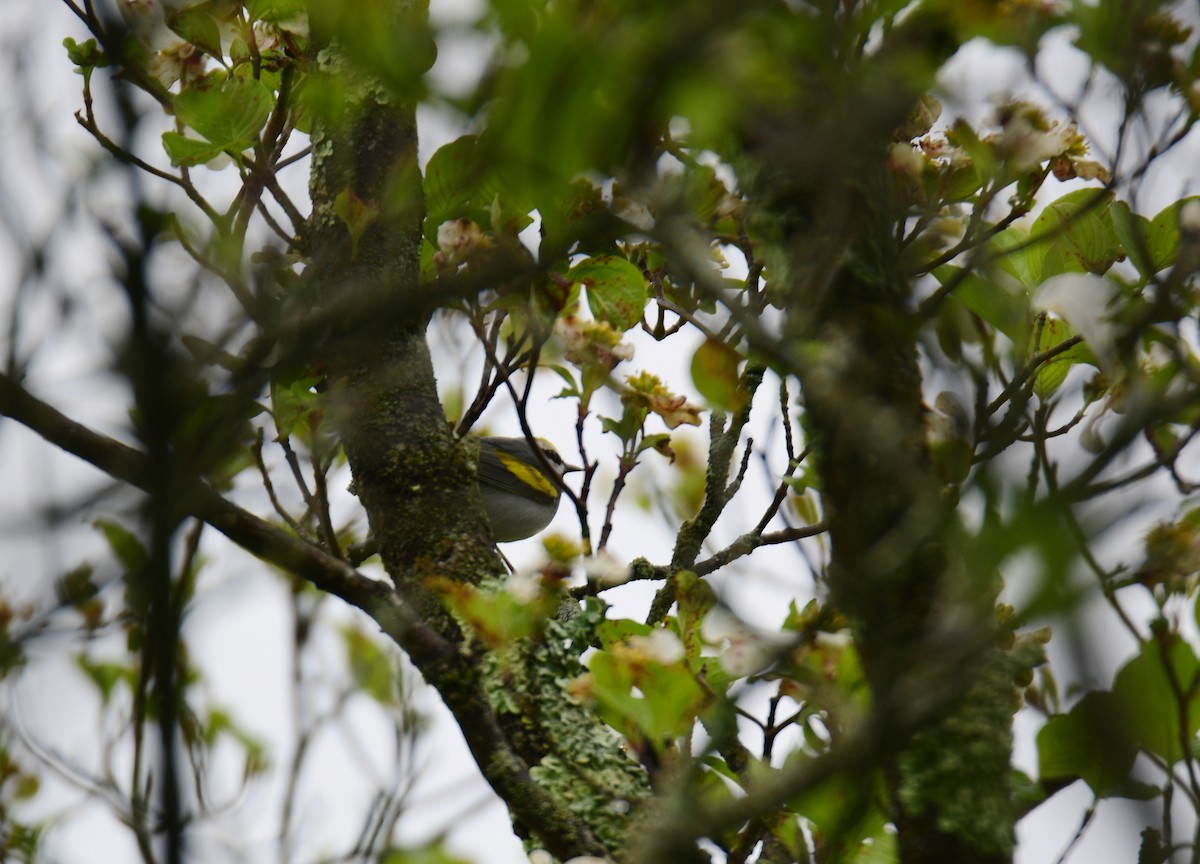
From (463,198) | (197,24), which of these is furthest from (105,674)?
(463,198)

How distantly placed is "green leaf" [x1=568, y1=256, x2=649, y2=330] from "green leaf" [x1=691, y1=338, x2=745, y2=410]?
0.44 metres

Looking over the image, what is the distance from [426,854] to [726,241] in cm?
138

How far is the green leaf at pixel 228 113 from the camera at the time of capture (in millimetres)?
2133

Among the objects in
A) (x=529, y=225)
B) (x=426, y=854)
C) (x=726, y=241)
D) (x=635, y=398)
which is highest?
(x=726, y=241)

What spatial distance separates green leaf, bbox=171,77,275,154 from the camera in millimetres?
2133

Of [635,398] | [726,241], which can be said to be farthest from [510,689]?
[726,241]

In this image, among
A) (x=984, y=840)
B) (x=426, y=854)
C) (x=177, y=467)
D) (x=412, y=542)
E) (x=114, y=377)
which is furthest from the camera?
(x=412, y=542)

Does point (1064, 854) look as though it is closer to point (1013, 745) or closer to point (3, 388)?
point (1013, 745)

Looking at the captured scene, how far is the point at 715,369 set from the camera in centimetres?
173

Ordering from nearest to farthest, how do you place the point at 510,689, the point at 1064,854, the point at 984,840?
the point at 984,840
the point at 1064,854
the point at 510,689

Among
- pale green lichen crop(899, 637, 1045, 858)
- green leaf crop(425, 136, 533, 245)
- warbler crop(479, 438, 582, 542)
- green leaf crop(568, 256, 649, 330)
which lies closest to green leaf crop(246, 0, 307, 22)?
green leaf crop(425, 136, 533, 245)

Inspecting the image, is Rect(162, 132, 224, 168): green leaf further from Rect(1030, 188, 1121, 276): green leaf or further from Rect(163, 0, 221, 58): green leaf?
Rect(1030, 188, 1121, 276): green leaf

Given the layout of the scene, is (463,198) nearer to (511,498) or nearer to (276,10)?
(276,10)

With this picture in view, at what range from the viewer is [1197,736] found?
5.25 feet
